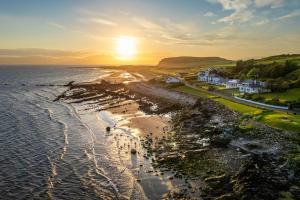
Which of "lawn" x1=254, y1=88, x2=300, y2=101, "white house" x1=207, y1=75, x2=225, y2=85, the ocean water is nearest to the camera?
the ocean water

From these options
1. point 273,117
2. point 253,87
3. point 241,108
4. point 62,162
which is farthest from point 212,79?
point 62,162

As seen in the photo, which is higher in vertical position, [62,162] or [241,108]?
[241,108]

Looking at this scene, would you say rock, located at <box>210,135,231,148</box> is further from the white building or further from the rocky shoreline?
the white building

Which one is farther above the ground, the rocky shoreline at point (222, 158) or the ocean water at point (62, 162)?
the rocky shoreline at point (222, 158)

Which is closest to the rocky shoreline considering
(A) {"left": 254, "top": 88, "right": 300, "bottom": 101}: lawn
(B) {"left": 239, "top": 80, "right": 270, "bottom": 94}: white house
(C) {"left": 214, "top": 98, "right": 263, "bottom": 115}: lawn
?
(C) {"left": 214, "top": 98, "right": 263, "bottom": 115}: lawn

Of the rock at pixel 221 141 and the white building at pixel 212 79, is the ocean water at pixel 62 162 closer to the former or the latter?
the rock at pixel 221 141

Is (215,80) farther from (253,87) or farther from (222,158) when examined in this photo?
(222,158)

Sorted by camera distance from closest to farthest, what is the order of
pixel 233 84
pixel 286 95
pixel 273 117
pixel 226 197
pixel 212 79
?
1. pixel 226 197
2. pixel 273 117
3. pixel 286 95
4. pixel 233 84
5. pixel 212 79

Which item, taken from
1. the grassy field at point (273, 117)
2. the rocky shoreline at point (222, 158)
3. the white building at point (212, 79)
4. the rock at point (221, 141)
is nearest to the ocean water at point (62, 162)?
the rocky shoreline at point (222, 158)

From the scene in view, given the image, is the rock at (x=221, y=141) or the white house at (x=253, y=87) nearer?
A: the rock at (x=221, y=141)

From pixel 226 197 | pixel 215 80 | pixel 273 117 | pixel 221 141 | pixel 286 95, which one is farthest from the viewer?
pixel 215 80
